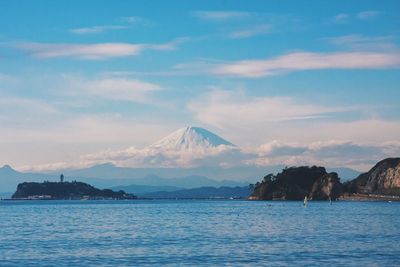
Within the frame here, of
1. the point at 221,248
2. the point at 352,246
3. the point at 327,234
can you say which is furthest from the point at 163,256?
the point at 327,234

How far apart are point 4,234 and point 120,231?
15861 millimetres

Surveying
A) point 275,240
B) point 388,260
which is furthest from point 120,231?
point 388,260

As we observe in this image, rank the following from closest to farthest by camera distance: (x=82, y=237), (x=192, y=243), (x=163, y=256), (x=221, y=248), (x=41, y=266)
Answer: (x=41, y=266)
(x=163, y=256)
(x=221, y=248)
(x=192, y=243)
(x=82, y=237)

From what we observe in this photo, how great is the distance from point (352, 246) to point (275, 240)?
10.5 meters

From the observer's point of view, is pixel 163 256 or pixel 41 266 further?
pixel 163 256

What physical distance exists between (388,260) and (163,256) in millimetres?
19941

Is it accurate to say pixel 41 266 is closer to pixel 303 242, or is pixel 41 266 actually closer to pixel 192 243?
pixel 192 243

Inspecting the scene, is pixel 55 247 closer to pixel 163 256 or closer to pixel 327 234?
pixel 163 256

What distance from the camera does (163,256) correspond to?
2537 inches

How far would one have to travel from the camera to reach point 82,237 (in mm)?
87875

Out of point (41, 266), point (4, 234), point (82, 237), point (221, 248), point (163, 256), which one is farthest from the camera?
point (4, 234)

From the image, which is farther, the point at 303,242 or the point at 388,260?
the point at 303,242

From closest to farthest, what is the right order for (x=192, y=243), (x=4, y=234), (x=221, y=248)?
(x=221, y=248)
(x=192, y=243)
(x=4, y=234)

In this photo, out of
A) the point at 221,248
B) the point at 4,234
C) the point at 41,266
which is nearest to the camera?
the point at 41,266
